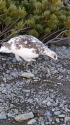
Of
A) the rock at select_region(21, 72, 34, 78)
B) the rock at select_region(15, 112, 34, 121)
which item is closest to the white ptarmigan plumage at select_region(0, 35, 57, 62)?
the rock at select_region(21, 72, 34, 78)

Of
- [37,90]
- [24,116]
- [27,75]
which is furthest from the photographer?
[27,75]

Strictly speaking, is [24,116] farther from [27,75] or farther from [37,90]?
[27,75]

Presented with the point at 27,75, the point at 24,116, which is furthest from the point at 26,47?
the point at 24,116

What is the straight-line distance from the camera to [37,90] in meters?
4.81

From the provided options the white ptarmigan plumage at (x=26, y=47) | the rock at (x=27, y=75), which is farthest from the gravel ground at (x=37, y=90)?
the white ptarmigan plumage at (x=26, y=47)

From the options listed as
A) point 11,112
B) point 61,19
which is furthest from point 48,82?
point 61,19

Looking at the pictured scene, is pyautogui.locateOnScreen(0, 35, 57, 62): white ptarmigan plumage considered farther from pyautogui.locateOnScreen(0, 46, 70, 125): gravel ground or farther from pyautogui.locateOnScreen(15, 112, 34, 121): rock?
pyautogui.locateOnScreen(15, 112, 34, 121): rock

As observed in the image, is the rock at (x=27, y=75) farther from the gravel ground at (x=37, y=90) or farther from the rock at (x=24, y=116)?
the rock at (x=24, y=116)

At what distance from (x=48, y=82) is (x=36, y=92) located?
455mm

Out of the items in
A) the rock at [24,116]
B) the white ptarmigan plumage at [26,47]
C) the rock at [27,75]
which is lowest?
the rock at [24,116]

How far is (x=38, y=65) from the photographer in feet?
18.9

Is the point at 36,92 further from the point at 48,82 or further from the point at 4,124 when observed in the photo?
the point at 4,124

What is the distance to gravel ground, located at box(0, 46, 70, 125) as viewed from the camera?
4137 millimetres

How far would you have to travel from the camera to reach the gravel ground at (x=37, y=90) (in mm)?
4137
